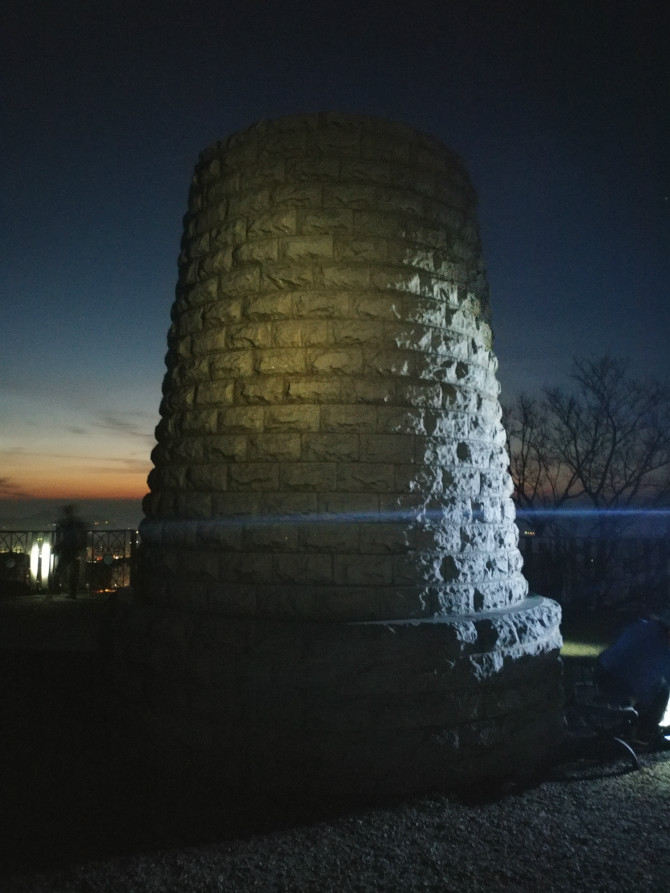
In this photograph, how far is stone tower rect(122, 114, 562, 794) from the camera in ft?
14.4

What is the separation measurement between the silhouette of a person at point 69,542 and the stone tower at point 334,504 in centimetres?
1027

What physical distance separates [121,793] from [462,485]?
3.49 meters

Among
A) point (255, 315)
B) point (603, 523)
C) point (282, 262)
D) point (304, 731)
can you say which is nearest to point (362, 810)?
point (304, 731)

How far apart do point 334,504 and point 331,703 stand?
56.2 inches

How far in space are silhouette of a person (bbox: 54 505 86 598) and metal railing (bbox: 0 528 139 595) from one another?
16cm

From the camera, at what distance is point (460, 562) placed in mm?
4945

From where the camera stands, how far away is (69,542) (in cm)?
1477

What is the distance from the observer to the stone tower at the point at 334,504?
4.39 meters

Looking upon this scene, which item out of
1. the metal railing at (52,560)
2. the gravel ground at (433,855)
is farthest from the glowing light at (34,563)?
the gravel ground at (433,855)

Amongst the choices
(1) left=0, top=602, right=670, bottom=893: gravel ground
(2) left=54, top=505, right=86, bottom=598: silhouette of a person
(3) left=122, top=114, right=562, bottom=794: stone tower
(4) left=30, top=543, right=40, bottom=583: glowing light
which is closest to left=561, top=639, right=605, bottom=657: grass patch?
(1) left=0, top=602, right=670, bottom=893: gravel ground

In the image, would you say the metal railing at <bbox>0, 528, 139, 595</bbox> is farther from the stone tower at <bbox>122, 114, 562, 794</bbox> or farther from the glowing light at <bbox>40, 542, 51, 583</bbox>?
the stone tower at <bbox>122, 114, 562, 794</bbox>

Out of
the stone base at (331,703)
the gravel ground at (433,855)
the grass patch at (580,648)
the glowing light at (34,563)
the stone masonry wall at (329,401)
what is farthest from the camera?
the glowing light at (34,563)

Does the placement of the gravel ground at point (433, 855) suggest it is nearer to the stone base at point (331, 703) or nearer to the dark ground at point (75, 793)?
the dark ground at point (75, 793)

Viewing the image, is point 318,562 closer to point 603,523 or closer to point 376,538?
point 376,538
